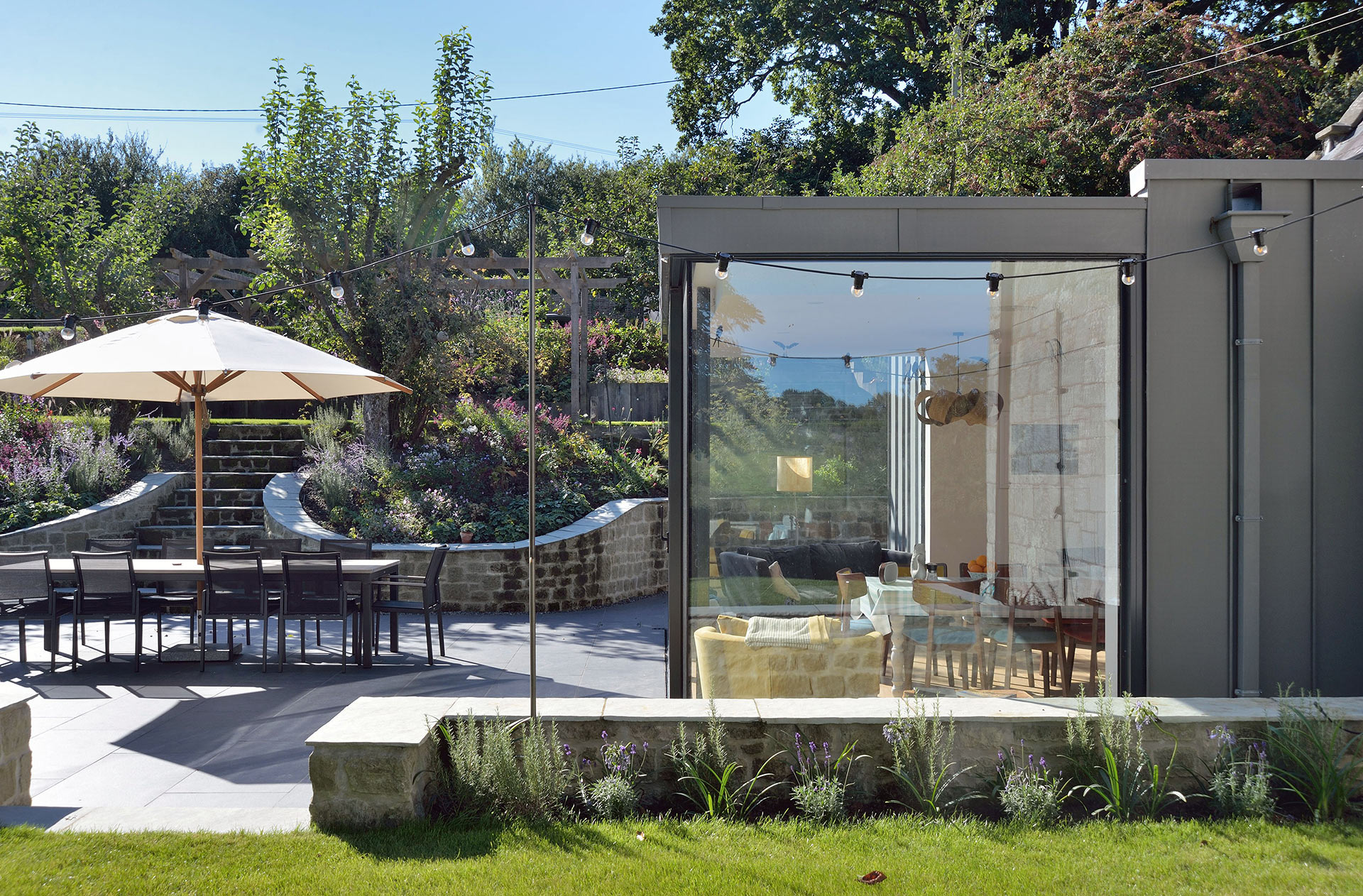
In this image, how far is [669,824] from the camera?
3.19 meters

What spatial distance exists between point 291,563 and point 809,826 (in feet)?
13.7

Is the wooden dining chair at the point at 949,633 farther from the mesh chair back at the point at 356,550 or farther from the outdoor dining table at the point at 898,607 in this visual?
the mesh chair back at the point at 356,550

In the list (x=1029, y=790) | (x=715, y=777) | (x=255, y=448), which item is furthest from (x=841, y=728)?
(x=255, y=448)

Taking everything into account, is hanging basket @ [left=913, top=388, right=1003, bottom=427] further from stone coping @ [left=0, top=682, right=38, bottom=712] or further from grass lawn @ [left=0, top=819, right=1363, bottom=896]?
stone coping @ [left=0, top=682, right=38, bottom=712]

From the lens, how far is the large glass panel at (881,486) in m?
4.77

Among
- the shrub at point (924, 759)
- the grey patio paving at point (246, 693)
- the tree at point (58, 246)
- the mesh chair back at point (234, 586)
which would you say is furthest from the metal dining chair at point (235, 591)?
the tree at point (58, 246)

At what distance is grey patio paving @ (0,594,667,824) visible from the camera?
3891 millimetres

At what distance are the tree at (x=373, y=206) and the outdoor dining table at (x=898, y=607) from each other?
8.11 metres

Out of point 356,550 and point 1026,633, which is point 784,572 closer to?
point 1026,633

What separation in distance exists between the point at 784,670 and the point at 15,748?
3.32 meters

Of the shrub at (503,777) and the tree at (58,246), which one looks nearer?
the shrub at (503,777)

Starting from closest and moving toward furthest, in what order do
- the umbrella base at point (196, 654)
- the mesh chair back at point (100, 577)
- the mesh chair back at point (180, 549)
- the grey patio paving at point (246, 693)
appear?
the grey patio paving at point (246, 693), the mesh chair back at point (100, 577), the umbrella base at point (196, 654), the mesh chair back at point (180, 549)

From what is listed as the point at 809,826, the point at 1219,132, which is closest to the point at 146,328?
the point at 809,826

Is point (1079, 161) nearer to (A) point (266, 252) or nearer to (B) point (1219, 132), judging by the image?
(B) point (1219, 132)
